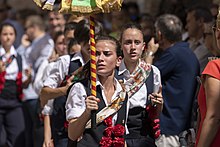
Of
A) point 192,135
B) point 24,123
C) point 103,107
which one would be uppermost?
point 103,107

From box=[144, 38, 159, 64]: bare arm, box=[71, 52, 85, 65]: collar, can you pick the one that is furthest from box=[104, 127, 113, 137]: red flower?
box=[144, 38, 159, 64]: bare arm

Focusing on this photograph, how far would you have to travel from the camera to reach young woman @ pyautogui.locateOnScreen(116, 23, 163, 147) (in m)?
6.02

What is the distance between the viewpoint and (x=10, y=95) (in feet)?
29.0

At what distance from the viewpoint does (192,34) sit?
27.4ft

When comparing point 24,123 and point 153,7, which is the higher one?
point 153,7

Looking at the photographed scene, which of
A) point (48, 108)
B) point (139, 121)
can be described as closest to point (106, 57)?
point (139, 121)

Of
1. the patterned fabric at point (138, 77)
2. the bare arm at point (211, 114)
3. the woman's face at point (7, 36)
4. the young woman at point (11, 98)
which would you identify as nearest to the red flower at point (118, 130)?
the patterned fabric at point (138, 77)

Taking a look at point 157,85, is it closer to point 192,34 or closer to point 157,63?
point 157,63

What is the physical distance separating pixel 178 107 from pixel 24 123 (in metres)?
Answer: 2.79

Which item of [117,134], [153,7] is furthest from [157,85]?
[153,7]

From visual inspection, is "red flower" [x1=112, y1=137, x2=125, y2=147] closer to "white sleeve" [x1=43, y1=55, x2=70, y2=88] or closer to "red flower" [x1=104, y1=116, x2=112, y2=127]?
"red flower" [x1=104, y1=116, x2=112, y2=127]

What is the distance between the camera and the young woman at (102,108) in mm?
5426

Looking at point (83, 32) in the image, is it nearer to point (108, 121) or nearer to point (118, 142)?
point (108, 121)

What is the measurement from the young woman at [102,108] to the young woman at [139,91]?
428 millimetres
